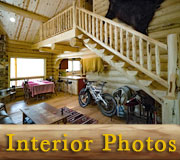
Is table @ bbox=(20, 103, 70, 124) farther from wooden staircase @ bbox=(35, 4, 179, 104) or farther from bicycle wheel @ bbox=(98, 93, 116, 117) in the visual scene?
wooden staircase @ bbox=(35, 4, 179, 104)

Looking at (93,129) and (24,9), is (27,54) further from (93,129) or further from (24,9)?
(93,129)

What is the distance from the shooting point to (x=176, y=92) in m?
1.39

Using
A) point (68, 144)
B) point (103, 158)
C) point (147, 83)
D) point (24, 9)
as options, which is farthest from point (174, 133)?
point (24, 9)

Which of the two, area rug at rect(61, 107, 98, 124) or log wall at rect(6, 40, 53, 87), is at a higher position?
log wall at rect(6, 40, 53, 87)

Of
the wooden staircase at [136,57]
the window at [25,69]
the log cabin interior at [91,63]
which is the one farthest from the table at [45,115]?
the window at [25,69]

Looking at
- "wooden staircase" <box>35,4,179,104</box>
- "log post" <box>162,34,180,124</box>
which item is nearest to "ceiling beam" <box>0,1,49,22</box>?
"wooden staircase" <box>35,4,179,104</box>

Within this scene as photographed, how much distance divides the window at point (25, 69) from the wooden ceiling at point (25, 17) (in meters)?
1.22

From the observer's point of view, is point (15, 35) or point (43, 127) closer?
point (43, 127)

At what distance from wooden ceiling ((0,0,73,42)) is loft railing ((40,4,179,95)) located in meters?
0.56

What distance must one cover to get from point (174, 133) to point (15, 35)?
22.1ft

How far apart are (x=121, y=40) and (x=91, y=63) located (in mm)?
1965

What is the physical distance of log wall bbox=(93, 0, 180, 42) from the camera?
2.54m

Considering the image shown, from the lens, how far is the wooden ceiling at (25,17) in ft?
14.1

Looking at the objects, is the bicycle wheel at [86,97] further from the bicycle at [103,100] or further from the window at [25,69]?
the window at [25,69]
